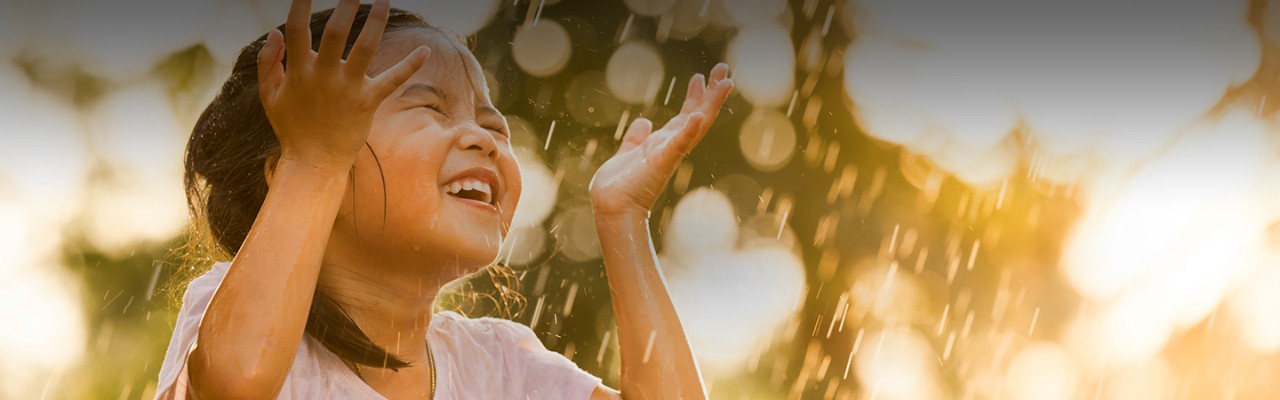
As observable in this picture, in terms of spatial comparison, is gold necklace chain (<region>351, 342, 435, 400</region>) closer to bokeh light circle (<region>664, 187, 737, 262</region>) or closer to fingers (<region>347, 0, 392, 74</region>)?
fingers (<region>347, 0, 392, 74</region>)

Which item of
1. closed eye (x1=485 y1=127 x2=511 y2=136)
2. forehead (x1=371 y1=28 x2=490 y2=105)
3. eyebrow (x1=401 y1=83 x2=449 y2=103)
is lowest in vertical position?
closed eye (x1=485 y1=127 x2=511 y2=136)

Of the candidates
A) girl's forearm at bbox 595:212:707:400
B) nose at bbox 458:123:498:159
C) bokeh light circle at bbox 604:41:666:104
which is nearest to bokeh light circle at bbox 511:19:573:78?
bokeh light circle at bbox 604:41:666:104

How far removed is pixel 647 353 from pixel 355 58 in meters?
0.77

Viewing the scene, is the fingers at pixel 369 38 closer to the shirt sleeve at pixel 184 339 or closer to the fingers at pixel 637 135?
the shirt sleeve at pixel 184 339

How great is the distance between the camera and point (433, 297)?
1700 mm

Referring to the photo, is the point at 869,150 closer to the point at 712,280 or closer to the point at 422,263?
the point at 712,280

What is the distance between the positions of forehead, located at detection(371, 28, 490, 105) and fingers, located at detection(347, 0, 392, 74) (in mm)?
459

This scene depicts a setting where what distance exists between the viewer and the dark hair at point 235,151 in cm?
182

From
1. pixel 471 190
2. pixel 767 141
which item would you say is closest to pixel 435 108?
pixel 471 190

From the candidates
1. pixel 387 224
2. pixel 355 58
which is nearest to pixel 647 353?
pixel 387 224

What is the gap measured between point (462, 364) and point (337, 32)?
2.62 feet

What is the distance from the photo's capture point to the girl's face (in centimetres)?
156

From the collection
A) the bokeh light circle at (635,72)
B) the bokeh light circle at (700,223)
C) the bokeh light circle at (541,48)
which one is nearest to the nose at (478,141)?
the bokeh light circle at (541,48)

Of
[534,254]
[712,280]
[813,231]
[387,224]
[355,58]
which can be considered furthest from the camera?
[712,280]
